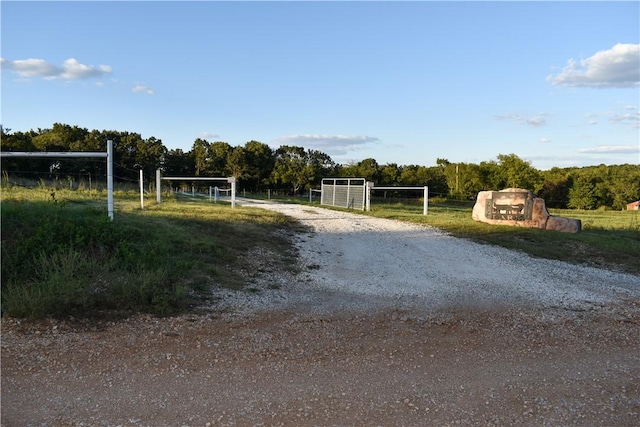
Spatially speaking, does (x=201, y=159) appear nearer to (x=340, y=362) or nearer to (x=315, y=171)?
(x=315, y=171)

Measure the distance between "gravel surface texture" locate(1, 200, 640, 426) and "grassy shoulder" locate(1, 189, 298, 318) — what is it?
369mm

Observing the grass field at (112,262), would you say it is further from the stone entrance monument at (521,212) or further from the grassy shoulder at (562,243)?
the stone entrance monument at (521,212)

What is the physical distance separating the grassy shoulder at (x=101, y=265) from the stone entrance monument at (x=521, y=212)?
1076cm

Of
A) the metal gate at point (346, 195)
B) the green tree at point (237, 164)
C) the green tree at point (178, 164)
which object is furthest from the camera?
the green tree at point (178, 164)

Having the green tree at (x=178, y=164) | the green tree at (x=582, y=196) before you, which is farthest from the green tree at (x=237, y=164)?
the green tree at (x=582, y=196)

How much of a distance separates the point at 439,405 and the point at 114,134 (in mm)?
54096

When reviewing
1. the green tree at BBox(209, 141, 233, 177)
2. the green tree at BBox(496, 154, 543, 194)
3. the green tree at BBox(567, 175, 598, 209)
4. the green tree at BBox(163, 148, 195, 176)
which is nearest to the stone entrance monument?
the green tree at BBox(496, 154, 543, 194)

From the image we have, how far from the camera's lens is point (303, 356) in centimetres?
437

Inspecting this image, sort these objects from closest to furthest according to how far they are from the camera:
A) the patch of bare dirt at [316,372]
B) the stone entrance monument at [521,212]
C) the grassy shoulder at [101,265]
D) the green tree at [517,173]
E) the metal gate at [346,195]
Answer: the patch of bare dirt at [316,372] < the grassy shoulder at [101,265] < the stone entrance monument at [521,212] < the metal gate at [346,195] < the green tree at [517,173]

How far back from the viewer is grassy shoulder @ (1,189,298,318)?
5.28 m

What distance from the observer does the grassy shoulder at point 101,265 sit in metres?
5.28

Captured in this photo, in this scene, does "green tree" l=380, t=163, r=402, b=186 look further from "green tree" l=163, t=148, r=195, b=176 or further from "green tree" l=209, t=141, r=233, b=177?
"green tree" l=163, t=148, r=195, b=176

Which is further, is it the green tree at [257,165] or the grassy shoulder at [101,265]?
the green tree at [257,165]

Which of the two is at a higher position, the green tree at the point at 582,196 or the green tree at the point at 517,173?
the green tree at the point at 517,173
